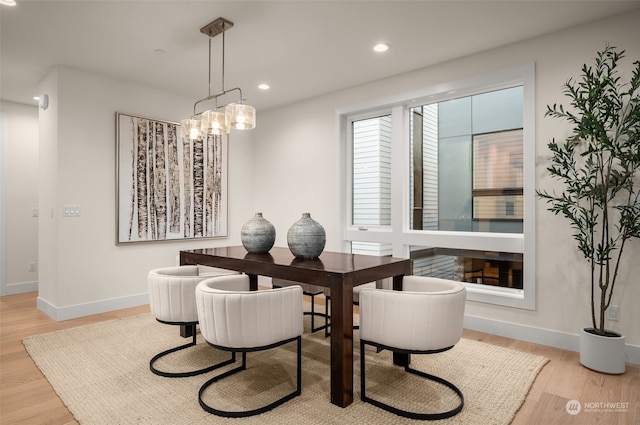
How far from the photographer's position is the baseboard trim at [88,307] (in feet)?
12.3

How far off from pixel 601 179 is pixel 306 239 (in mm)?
2207

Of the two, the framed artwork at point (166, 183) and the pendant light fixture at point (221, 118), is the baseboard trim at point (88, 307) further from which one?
the pendant light fixture at point (221, 118)

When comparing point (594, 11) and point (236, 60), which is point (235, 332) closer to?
point (236, 60)

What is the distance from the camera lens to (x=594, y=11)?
271 cm

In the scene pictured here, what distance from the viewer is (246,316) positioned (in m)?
1.90

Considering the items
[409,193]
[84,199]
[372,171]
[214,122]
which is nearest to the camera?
[214,122]

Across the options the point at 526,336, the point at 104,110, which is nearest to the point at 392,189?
the point at 526,336

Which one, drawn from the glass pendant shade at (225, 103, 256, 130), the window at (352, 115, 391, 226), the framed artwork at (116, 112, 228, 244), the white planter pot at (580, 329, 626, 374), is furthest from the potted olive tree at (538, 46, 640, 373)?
the framed artwork at (116, 112, 228, 244)

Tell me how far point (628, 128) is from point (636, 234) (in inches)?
29.0

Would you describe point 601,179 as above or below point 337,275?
above

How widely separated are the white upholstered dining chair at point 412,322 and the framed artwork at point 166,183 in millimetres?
3209

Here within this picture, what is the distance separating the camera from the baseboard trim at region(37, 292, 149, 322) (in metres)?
3.74

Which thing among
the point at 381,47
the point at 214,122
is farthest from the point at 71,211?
the point at 381,47

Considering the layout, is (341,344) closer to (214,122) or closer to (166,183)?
(214,122)
